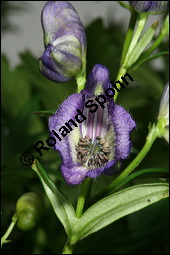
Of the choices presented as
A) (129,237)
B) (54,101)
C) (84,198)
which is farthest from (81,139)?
(54,101)

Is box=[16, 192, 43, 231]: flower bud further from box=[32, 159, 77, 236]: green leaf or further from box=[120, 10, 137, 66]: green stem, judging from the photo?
box=[120, 10, 137, 66]: green stem

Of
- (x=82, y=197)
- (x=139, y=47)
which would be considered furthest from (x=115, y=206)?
(x=139, y=47)

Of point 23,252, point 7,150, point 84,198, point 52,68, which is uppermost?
point 52,68

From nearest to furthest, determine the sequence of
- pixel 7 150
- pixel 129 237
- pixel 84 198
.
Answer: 1. pixel 84 198
2. pixel 129 237
3. pixel 7 150

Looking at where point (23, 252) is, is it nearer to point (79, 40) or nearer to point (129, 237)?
point (129, 237)

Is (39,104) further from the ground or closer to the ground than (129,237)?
further from the ground

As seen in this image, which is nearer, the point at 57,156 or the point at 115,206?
the point at 115,206

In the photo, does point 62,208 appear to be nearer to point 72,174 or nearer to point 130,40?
point 72,174
